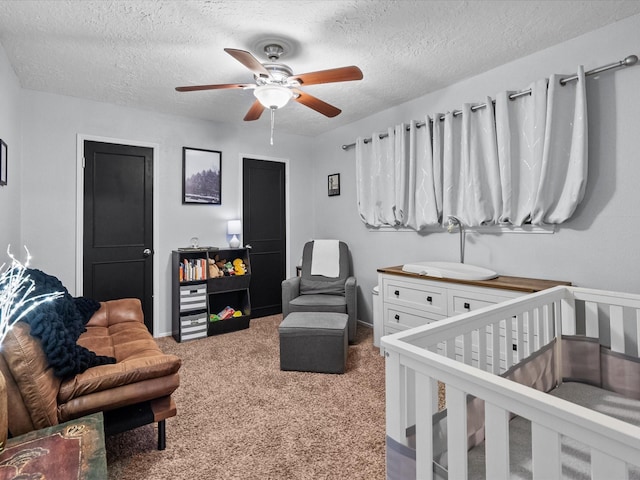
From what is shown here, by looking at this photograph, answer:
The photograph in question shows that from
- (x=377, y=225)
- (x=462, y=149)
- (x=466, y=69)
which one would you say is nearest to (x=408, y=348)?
(x=462, y=149)

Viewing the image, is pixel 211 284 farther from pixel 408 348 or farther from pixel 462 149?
pixel 408 348

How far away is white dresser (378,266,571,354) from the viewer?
2.30 meters

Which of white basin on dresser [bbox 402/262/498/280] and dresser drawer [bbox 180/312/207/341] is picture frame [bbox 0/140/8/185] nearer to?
dresser drawer [bbox 180/312/207/341]

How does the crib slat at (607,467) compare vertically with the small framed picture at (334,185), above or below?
below

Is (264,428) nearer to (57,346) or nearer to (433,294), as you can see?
(57,346)

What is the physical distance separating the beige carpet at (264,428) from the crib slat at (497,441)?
95 centimetres

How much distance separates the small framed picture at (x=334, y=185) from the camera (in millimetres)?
4348

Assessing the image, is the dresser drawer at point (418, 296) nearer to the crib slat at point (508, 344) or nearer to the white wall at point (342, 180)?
the white wall at point (342, 180)

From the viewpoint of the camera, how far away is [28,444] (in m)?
1.21

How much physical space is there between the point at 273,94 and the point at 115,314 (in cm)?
216

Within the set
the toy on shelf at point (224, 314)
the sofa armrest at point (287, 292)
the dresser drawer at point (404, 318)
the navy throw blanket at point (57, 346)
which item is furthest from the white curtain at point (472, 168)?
the navy throw blanket at point (57, 346)

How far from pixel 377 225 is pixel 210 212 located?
2.00 meters

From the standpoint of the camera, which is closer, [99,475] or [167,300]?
[99,475]

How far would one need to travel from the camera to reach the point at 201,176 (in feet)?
12.9
